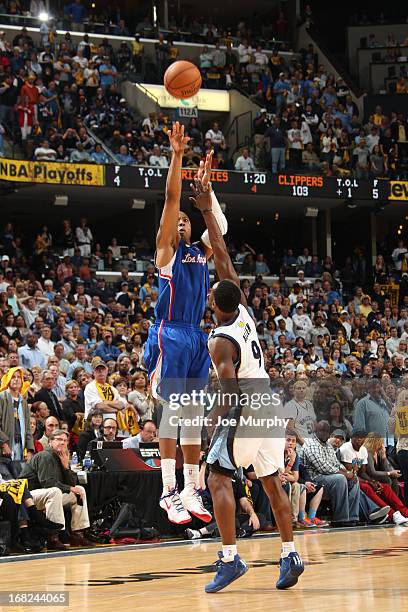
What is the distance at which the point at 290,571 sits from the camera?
7852 mm

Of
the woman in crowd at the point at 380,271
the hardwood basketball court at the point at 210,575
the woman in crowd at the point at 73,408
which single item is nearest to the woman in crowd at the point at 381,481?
the hardwood basketball court at the point at 210,575

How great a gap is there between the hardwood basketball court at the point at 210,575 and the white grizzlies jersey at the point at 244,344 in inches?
65.0

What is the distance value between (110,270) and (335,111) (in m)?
8.96

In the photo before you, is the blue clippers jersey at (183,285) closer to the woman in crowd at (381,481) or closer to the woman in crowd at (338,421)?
the woman in crowd at (381,481)

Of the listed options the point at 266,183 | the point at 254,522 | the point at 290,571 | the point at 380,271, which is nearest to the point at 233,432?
the point at 290,571

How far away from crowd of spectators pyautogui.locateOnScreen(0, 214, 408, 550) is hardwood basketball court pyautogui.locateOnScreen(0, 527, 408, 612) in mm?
1239

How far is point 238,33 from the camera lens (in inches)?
1247

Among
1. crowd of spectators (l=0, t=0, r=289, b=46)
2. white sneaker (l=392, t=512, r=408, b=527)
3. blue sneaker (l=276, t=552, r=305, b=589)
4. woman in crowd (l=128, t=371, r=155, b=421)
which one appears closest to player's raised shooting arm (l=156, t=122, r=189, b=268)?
blue sneaker (l=276, t=552, r=305, b=589)

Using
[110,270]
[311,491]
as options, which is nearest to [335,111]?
[110,270]

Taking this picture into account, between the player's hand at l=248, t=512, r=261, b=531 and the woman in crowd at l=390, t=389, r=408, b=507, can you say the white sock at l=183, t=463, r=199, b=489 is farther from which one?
the woman in crowd at l=390, t=389, r=408, b=507

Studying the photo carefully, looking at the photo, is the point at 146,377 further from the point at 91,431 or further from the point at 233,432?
the point at 233,432

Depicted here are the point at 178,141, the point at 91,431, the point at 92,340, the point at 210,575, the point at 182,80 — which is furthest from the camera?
the point at 92,340

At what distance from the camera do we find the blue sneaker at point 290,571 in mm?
7855

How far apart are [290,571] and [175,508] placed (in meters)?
1.07
